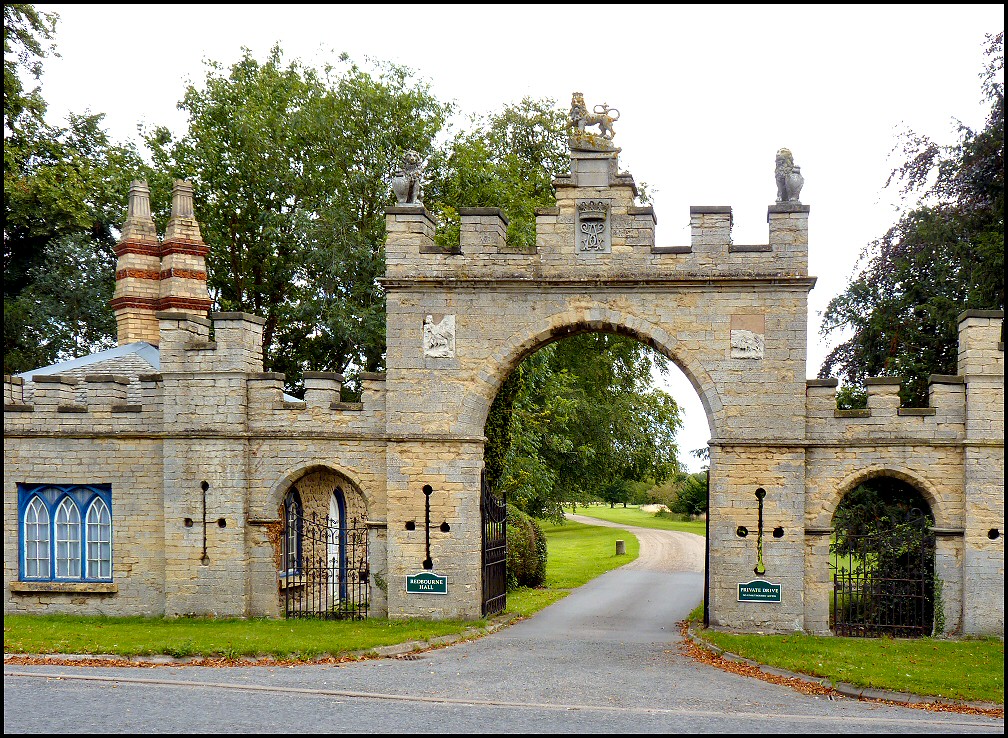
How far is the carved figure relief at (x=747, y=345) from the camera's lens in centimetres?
1534

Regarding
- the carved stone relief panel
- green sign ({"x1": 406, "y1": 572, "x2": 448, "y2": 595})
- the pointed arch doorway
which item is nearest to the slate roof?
the pointed arch doorway

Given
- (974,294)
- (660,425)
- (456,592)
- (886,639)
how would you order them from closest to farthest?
(886,639)
(456,592)
(974,294)
(660,425)

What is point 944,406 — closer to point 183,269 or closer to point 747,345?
point 747,345

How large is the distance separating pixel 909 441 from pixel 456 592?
24.3 ft

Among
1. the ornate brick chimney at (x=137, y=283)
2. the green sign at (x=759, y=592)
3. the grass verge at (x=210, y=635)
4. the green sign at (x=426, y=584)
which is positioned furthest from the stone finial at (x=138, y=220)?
the green sign at (x=759, y=592)

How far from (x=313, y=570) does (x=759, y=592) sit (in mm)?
7163

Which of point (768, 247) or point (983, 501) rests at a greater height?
point (768, 247)

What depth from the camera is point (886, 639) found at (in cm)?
1466

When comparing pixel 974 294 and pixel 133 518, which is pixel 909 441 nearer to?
pixel 974 294

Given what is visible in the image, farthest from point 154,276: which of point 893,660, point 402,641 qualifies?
point 893,660

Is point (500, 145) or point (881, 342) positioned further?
point (500, 145)

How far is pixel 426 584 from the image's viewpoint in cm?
1587

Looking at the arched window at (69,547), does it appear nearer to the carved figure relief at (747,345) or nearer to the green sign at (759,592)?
the green sign at (759,592)

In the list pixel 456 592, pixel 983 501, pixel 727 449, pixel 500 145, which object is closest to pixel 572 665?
pixel 456 592
